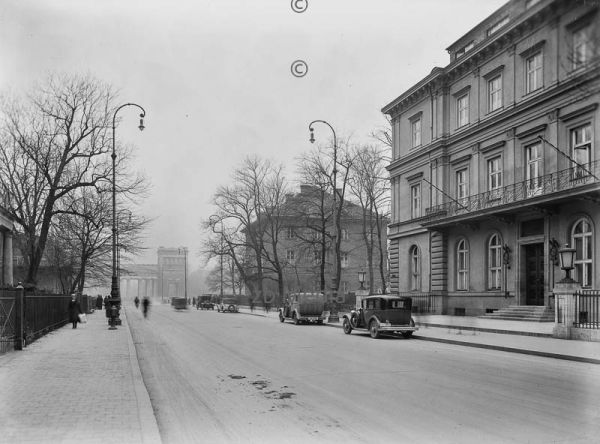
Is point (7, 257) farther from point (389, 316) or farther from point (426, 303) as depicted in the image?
point (426, 303)

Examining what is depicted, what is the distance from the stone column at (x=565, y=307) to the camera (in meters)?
17.9

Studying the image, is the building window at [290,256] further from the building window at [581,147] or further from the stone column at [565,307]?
the stone column at [565,307]

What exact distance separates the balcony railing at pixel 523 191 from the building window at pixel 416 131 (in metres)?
5.34

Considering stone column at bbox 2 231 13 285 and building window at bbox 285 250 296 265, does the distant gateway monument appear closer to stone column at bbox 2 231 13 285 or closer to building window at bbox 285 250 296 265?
building window at bbox 285 250 296 265

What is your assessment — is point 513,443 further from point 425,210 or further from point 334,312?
point 425,210

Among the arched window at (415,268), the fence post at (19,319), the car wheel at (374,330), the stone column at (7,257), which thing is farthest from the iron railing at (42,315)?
the arched window at (415,268)

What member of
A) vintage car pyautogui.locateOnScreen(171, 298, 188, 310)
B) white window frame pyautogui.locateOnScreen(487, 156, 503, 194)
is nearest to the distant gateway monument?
vintage car pyautogui.locateOnScreen(171, 298, 188, 310)

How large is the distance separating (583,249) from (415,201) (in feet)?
49.5

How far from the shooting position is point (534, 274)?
26922 millimetres

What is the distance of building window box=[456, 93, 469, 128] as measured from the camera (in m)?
32.5

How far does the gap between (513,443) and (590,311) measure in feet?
44.0

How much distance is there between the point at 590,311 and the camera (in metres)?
17.8

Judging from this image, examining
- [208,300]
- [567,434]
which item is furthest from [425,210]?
[208,300]

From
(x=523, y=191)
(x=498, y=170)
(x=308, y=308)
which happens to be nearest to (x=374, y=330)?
(x=308, y=308)
